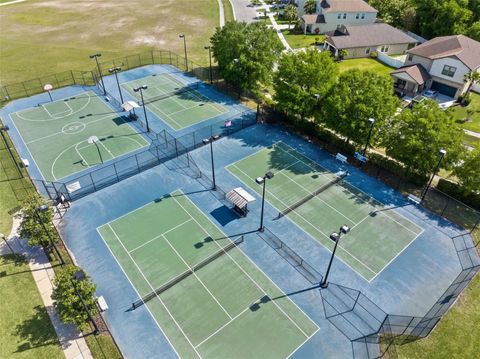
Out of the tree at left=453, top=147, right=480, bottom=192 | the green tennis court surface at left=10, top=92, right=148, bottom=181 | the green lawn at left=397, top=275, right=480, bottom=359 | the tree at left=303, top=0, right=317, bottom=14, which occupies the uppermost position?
the tree at left=303, top=0, right=317, bottom=14

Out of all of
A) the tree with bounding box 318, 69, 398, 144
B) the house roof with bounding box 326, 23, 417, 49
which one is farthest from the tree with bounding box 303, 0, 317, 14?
the tree with bounding box 318, 69, 398, 144

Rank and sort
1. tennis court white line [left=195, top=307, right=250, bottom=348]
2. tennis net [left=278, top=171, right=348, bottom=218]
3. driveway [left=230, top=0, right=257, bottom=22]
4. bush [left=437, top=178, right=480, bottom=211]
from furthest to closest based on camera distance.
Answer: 1. driveway [left=230, top=0, right=257, bottom=22]
2. bush [left=437, top=178, right=480, bottom=211]
3. tennis net [left=278, top=171, right=348, bottom=218]
4. tennis court white line [left=195, top=307, right=250, bottom=348]

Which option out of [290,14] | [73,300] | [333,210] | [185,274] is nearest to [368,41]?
[290,14]

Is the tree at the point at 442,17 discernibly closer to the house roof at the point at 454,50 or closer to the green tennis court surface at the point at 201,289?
the house roof at the point at 454,50

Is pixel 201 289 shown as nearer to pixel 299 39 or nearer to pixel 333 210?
pixel 333 210

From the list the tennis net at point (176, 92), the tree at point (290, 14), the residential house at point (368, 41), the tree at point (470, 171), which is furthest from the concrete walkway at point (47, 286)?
the tree at point (290, 14)

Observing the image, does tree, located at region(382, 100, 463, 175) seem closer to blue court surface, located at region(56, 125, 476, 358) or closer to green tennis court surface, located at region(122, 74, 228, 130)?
blue court surface, located at region(56, 125, 476, 358)
